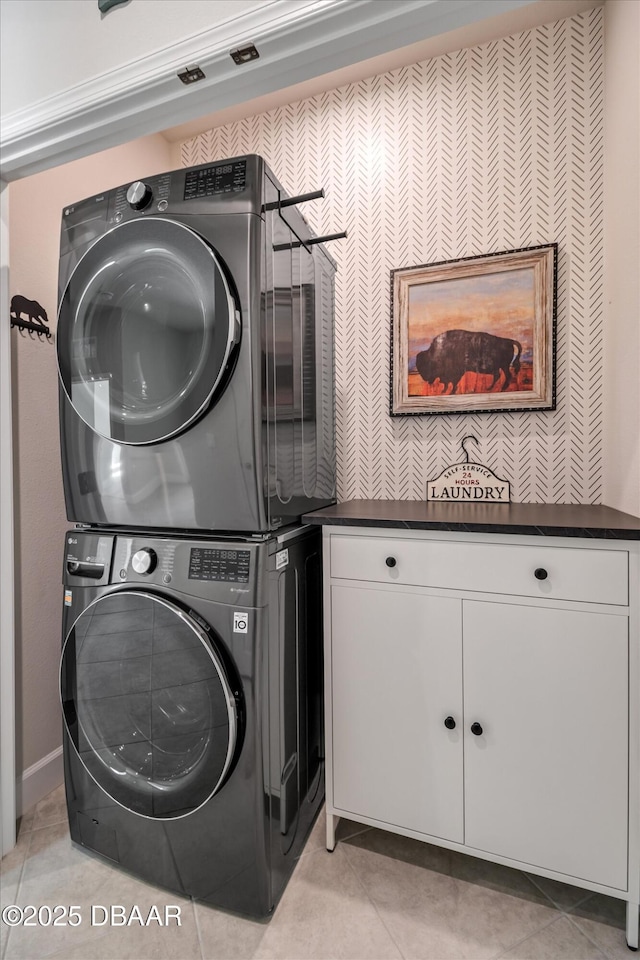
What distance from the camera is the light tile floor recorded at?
116 cm

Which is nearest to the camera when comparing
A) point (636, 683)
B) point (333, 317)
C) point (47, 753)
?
point (636, 683)

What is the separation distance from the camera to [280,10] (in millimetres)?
946

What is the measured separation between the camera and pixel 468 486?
1802mm

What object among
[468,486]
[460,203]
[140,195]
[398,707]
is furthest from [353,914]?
[460,203]

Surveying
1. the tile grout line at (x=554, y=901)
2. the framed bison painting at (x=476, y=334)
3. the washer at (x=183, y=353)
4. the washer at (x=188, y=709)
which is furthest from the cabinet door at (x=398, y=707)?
the framed bison painting at (x=476, y=334)

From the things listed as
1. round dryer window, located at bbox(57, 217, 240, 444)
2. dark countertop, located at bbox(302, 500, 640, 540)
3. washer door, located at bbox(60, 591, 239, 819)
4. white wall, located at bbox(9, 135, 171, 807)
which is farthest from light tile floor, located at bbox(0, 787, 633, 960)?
round dryer window, located at bbox(57, 217, 240, 444)

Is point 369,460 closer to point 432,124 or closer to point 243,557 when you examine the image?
point 243,557

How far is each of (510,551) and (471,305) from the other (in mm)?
1033

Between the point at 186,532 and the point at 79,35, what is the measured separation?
1280 millimetres

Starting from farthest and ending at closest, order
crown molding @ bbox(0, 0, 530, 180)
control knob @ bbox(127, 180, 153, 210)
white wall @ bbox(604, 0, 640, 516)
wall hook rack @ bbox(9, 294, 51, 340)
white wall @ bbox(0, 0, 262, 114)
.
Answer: wall hook rack @ bbox(9, 294, 51, 340)
white wall @ bbox(604, 0, 640, 516)
control knob @ bbox(127, 180, 153, 210)
white wall @ bbox(0, 0, 262, 114)
crown molding @ bbox(0, 0, 530, 180)

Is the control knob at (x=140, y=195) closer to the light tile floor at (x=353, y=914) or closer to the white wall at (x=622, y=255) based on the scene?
the white wall at (x=622, y=255)

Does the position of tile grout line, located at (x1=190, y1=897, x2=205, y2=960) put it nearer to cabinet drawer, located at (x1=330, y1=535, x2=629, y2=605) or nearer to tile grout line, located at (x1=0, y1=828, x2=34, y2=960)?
tile grout line, located at (x1=0, y1=828, x2=34, y2=960)

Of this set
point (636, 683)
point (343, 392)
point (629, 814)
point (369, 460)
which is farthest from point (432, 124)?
point (629, 814)

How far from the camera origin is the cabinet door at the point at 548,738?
1160 millimetres
